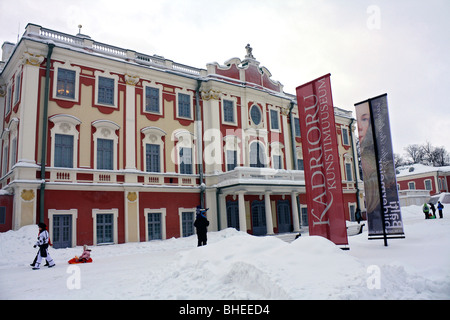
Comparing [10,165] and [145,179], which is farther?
[145,179]

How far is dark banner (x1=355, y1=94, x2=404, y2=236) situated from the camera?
13.9 metres

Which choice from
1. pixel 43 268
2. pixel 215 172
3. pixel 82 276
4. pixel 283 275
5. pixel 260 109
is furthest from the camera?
pixel 260 109

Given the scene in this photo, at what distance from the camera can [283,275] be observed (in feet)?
23.1

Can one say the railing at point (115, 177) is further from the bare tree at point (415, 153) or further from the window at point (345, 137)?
the bare tree at point (415, 153)

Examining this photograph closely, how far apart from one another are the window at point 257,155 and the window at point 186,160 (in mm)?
5130

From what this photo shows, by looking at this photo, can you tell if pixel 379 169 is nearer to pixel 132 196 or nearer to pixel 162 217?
pixel 162 217

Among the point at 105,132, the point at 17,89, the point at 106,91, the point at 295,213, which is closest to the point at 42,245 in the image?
the point at 105,132

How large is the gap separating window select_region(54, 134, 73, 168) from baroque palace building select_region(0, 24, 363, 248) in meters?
0.05

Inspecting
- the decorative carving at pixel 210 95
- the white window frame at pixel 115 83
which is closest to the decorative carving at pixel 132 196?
the white window frame at pixel 115 83

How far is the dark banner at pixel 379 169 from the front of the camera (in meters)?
13.9

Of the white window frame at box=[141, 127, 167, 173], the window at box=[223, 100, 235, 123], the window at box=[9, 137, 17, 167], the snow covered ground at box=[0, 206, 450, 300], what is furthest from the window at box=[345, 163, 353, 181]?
the window at box=[9, 137, 17, 167]
